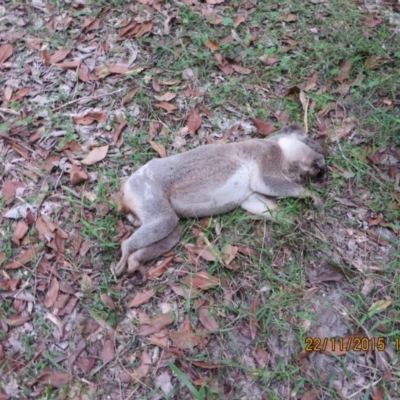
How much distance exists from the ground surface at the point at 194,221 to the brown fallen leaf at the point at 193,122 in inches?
0.5

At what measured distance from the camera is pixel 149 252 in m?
3.44

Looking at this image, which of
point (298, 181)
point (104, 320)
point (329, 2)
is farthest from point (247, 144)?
point (329, 2)

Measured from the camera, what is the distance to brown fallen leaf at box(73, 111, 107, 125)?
4.25m

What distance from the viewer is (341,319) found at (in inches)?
129

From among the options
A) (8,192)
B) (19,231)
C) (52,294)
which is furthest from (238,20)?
(52,294)

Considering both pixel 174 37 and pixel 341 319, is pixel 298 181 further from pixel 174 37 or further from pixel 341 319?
pixel 174 37

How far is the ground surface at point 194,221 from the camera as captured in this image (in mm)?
3102

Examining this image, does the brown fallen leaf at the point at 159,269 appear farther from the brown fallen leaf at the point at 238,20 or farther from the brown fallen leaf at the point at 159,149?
the brown fallen leaf at the point at 238,20

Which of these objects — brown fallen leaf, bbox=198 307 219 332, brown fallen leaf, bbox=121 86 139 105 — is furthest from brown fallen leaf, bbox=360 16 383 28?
brown fallen leaf, bbox=198 307 219 332

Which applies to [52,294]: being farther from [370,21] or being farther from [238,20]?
[370,21]

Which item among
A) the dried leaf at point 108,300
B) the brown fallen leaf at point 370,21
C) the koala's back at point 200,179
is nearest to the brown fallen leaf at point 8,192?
the koala's back at point 200,179

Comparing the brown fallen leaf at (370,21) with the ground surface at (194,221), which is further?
the brown fallen leaf at (370,21)

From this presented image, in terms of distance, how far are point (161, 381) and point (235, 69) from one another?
315 cm
